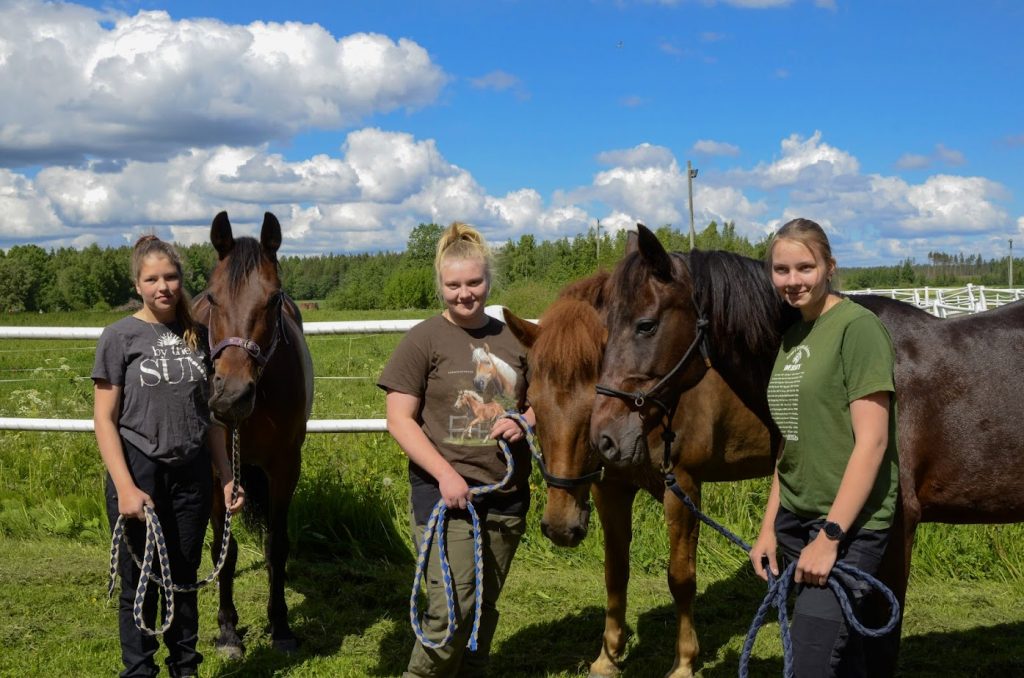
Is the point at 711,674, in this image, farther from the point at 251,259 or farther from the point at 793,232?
the point at 251,259

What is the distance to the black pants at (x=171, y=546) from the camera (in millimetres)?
3184

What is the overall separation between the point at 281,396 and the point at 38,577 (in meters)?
2.21

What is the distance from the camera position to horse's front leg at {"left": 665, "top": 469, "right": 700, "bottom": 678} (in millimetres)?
3715

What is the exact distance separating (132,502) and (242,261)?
1.28m

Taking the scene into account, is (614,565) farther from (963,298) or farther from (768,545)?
(963,298)

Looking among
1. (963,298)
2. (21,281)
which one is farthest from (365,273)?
(963,298)

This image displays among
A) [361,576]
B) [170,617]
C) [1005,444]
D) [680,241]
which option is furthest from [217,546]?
[680,241]

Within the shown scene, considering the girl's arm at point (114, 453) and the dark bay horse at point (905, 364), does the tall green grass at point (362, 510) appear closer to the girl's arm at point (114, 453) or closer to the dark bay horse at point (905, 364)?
the dark bay horse at point (905, 364)

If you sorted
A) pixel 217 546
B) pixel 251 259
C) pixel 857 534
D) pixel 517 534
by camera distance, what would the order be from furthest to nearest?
pixel 217 546, pixel 251 259, pixel 517 534, pixel 857 534

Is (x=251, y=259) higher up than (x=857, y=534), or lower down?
higher up

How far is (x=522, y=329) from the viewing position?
10.4 ft

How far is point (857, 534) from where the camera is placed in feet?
7.52

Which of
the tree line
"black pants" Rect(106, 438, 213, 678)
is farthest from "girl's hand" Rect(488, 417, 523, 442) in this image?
the tree line

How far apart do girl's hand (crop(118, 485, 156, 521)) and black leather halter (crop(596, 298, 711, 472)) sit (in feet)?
5.84
